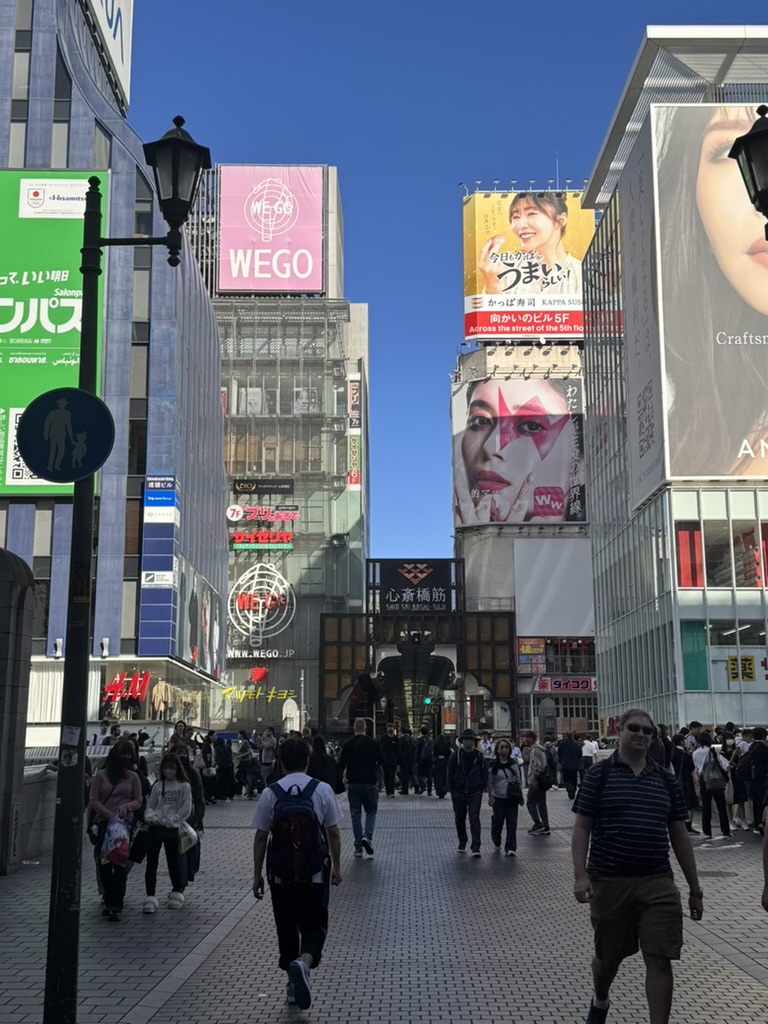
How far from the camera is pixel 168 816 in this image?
1208 cm

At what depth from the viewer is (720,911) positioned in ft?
38.5

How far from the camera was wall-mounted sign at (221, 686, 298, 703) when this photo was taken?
90.8 metres

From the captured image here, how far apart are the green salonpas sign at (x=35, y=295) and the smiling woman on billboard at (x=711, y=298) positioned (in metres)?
22.5

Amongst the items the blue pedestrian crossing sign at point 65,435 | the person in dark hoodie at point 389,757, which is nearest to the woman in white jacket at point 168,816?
the blue pedestrian crossing sign at point 65,435

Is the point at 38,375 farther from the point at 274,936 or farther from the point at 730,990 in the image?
the point at 730,990

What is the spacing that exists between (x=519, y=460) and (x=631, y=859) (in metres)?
89.1

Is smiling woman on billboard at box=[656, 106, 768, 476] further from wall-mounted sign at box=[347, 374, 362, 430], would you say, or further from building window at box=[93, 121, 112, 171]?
wall-mounted sign at box=[347, 374, 362, 430]

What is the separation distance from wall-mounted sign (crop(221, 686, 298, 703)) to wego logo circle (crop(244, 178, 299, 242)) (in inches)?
1452

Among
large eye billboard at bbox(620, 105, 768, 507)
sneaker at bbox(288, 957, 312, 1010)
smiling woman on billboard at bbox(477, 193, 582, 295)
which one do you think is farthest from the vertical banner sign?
sneaker at bbox(288, 957, 312, 1010)

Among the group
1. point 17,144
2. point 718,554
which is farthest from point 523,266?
point 718,554

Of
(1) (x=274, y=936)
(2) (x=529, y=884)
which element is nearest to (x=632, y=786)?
(1) (x=274, y=936)

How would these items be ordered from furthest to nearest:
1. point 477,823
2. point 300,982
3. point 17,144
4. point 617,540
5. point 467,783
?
point 617,540 < point 17,144 < point 467,783 < point 477,823 < point 300,982

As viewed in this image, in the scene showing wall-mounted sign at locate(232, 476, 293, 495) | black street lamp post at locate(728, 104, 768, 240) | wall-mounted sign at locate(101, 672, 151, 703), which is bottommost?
wall-mounted sign at locate(101, 672, 151, 703)

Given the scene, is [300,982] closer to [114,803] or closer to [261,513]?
[114,803]
